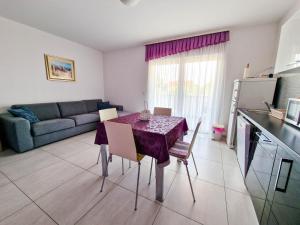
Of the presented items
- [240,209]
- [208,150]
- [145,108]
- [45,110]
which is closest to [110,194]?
[240,209]

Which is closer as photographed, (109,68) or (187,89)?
(187,89)

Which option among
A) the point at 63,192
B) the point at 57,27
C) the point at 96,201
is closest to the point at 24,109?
the point at 57,27

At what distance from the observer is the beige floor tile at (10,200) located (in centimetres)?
128

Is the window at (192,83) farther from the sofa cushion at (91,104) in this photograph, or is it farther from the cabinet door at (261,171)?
the cabinet door at (261,171)

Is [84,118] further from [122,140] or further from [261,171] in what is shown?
[261,171]

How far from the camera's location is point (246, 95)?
238 centimetres

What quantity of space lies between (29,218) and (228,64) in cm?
397

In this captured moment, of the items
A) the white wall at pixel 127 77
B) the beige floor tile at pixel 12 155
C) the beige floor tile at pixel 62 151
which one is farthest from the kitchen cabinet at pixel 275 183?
the white wall at pixel 127 77

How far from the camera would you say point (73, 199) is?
1.43 m

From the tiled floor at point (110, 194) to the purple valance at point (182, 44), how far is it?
254cm

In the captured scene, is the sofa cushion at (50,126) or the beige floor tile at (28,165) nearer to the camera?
the beige floor tile at (28,165)

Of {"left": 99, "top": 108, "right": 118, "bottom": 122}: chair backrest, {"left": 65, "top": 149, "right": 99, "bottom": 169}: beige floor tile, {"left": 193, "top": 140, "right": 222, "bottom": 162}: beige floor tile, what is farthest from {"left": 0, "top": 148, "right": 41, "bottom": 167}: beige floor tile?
{"left": 193, "top": 140, "right": 222, "bottom": 162}: beige floor tile

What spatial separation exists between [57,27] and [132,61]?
1.97 metres

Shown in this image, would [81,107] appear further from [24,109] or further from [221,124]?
[221,124]
